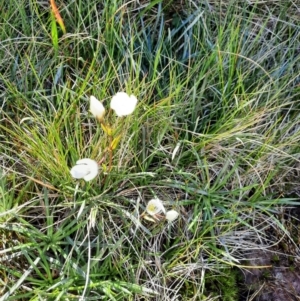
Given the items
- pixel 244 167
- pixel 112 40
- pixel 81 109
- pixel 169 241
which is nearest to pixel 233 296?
pixel 169 241

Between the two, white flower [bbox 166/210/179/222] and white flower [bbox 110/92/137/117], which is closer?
white flower [bbox 110/92/137/117]

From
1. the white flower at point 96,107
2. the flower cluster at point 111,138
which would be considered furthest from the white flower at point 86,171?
the white flower at point 96,107

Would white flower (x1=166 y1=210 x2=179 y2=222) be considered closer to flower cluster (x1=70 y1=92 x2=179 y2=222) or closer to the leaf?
flower cluster (x1=70 y1=92 x2=179 y2=222)

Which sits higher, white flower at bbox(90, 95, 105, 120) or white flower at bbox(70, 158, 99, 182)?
white flower at bbox(90, 95, 105, 120)

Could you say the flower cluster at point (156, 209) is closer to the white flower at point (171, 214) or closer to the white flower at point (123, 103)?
the white flower at point (171, 214)

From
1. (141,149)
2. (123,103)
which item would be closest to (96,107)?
(123,103)

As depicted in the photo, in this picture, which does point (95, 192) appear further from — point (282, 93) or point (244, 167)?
point (282, 93)

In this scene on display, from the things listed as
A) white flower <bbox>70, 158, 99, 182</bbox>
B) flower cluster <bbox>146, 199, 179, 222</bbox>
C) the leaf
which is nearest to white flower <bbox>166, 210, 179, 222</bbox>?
flower cluster <bbox>146, 199, 179, 222</bbox>
